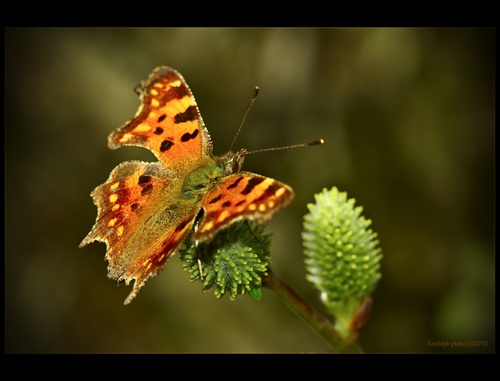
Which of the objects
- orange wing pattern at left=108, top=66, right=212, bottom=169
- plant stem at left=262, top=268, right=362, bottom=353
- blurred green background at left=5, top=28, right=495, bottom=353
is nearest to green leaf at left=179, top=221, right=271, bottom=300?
plant stem at left=262, top=268, right=362, bottom=353

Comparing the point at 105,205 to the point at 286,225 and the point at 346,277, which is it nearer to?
the point at 346,277

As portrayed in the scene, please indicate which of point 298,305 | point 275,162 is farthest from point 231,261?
point 275,162

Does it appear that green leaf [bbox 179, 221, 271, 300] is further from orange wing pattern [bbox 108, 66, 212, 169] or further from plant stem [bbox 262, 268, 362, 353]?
orange wing pattern [bbox 108, 66, 212, 169]

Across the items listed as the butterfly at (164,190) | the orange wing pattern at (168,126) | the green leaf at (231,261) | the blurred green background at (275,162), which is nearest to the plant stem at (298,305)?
the green leaf at (231,261)

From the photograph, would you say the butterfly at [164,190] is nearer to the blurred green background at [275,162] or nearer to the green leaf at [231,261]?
the green leaf at [231,261]

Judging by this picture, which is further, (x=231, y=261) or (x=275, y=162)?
(x=275, y=162)

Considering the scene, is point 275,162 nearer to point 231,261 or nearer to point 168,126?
point 168,126
